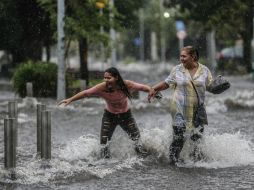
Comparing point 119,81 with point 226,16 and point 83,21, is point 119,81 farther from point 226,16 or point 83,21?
point 226,16

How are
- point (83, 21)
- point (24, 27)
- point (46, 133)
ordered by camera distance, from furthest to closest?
1. point (24, 27)
2. point (83, 21)
3. point (46, 133)

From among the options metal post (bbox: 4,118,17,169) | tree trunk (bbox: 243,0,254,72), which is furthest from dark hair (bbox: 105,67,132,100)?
tree trunk (bbox: 243,0,254,72)

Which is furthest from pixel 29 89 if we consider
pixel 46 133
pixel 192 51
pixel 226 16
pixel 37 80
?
pixel 226 16

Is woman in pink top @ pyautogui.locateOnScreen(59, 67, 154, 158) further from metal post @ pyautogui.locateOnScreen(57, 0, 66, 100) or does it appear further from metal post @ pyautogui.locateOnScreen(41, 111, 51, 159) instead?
metal post @ pyautogui.locateOnScreen(57, 0, 66, 100)

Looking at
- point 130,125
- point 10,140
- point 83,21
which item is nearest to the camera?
point 10,140

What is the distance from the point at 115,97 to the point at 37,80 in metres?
16.6

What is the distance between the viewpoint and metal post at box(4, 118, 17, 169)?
8.63 metres

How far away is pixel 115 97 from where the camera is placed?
35.9 ft

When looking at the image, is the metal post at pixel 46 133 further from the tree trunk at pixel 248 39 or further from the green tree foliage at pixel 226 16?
the tree trunk at pixel 248 39

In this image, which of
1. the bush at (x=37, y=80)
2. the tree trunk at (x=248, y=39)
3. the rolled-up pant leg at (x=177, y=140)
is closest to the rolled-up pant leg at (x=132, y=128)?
the rolled-up pant leg at (x=177, y=140)

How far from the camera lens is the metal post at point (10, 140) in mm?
8630

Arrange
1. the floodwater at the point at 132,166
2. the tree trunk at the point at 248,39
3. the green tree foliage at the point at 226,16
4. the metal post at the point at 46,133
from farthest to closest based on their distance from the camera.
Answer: the tree trunk at the point at 248,39
the green tree foliage at the point at 226,16
the metal post at the point at 46,133
the floodwater at the point at 132,166

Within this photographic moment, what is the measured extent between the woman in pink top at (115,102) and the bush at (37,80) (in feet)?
52.4

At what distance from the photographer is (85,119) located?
1930 centimetres
